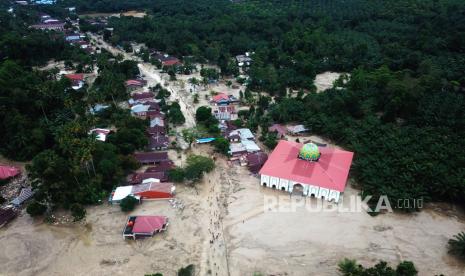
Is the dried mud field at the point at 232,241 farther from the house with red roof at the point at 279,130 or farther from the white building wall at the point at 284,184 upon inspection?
the house with red roof at the point at 279,130

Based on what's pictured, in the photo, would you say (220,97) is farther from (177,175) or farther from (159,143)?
(177,175)

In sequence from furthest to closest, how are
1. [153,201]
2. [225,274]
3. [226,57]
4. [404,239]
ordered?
[226,57] → [153,201] → [404,239] → [225,274]

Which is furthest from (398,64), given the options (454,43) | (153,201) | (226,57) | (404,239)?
(153,201)

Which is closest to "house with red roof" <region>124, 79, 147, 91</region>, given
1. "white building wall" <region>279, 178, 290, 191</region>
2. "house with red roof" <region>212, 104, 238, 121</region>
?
"house with red roof" <region>212, 104, 238, 121</region>

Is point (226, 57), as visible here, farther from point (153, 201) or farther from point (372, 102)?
point (153, 201)

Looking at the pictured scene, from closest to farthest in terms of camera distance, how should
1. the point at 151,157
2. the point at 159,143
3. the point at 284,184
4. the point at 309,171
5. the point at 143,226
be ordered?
1. the point at 143,226
2. the point at 309,171
3. the point at 284,184
4. the point at 151,157
5. the point at 159,143

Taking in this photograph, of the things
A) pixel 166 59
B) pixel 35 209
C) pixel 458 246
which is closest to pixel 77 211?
pixel 35 209
